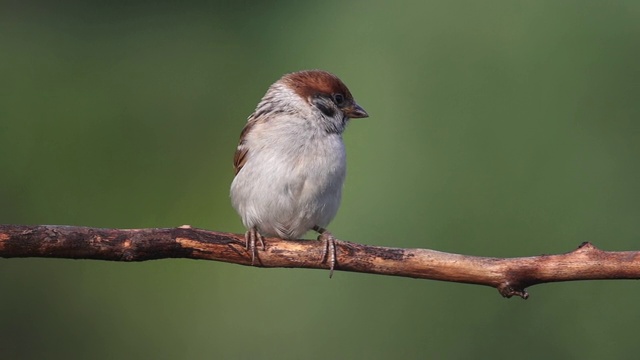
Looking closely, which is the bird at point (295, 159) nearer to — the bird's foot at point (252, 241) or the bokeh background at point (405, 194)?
the bird's foot at point (252, 241)

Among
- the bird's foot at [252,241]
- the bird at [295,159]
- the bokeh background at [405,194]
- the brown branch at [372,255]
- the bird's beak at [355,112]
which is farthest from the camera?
the bokeh background at [405,194]


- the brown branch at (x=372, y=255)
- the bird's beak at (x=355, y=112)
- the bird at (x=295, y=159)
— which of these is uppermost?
the bird's beak at (x=355, y=112)

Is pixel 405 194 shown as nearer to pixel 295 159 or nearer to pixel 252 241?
pixel 295 159

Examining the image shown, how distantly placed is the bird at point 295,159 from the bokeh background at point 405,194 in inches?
35.9

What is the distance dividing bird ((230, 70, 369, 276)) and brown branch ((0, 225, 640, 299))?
27.4 inches

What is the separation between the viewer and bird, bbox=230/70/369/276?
15.2ft

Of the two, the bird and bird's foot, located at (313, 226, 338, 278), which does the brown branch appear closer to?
bird's foot, located at (313, 226, 338, 278)

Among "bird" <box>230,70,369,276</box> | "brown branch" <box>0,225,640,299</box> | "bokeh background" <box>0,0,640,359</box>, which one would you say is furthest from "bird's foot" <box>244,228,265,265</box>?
"bokeh background" <box>0,0,640,359</box>

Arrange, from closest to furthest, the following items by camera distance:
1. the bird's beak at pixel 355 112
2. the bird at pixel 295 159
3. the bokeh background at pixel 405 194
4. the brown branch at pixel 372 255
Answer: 1. the brown branch at pixel 372 255
2. the bird at pixel 295 159
3. the bird's beak at pixel 355 112
4. the bokeh background at pixel 405 194

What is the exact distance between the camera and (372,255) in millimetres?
3953

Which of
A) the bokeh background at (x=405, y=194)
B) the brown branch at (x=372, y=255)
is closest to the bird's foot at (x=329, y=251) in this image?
the brown branch at (x=372, y=255)

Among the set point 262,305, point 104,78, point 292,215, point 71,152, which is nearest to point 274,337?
point 262,305

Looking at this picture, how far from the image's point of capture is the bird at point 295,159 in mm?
4637

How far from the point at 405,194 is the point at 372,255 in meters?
1.88
